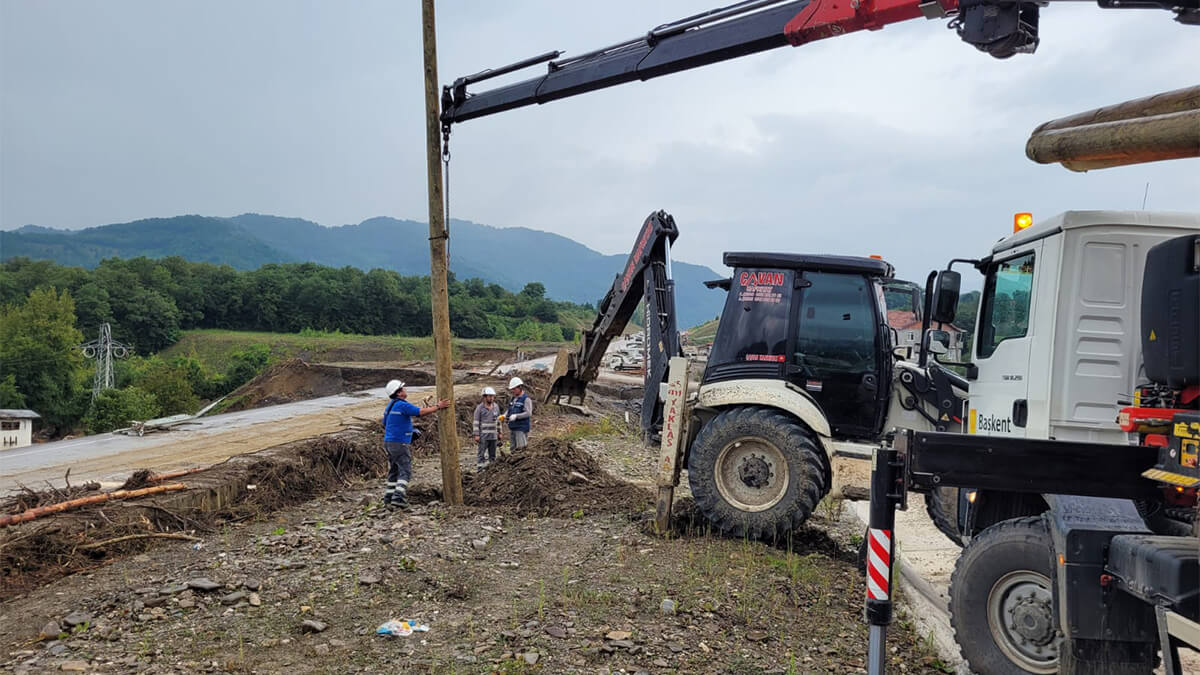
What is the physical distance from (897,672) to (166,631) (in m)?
4.97

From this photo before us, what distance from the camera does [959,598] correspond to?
4.94 m

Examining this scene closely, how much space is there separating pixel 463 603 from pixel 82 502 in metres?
4.88

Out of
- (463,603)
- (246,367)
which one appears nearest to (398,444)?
(463,603)

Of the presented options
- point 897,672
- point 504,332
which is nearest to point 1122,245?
point 897,672

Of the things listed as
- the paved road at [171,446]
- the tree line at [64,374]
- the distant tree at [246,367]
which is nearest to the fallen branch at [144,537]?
the paved road at [171,446]

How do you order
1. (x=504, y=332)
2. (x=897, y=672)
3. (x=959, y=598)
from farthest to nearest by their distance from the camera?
(x=504, y=332), (x=897, y=672), (x=959, y=598)

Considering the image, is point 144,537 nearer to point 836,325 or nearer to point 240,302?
point 836,325

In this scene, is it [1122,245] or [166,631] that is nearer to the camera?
[1122,245]

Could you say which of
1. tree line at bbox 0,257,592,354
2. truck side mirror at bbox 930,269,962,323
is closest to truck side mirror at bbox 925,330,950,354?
truck side mirror at bbox 930,269,962,323

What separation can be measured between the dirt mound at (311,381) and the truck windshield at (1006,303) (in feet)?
93.2

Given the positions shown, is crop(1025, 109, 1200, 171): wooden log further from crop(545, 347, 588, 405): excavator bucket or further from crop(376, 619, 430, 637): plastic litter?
crop(545, 347, 588, 405): excavator bucket

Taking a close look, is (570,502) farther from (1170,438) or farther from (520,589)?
(1170,438)

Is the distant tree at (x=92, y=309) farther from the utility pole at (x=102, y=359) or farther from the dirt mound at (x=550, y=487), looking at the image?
the dirt mound at (x=550, y=487)

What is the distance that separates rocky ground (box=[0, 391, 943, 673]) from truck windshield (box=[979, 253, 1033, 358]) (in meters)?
2.30
